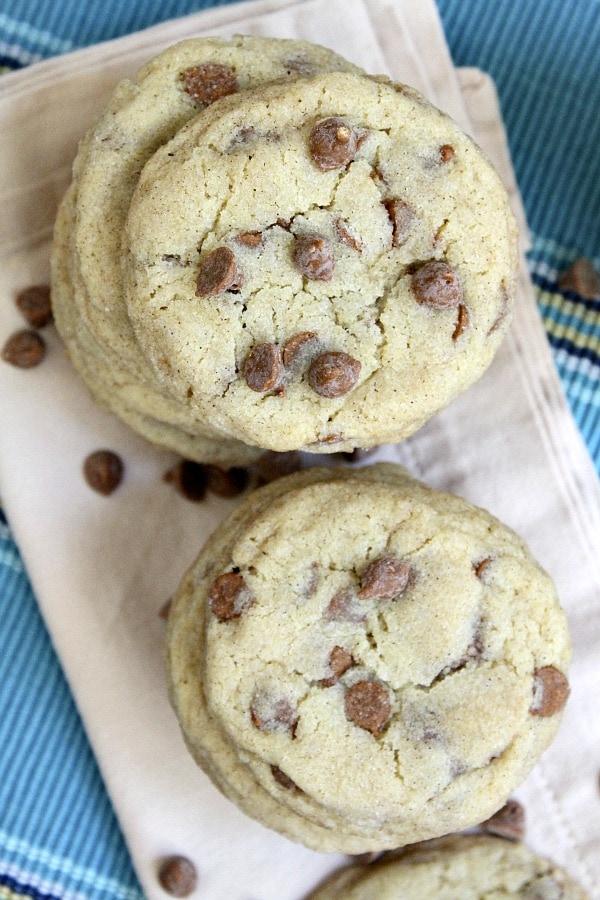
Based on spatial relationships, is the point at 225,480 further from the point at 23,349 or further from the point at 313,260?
the point at 313,260

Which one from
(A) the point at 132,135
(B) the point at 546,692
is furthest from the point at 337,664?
(A) the point at 132,135

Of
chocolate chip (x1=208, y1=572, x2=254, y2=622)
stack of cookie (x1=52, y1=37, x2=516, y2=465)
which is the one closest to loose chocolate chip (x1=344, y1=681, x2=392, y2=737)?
chocolate chip (x1=208, y1=572, x2=254, y2=622)

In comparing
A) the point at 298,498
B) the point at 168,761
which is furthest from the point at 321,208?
the point at 168,761

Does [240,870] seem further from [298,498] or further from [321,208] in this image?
[321,208]

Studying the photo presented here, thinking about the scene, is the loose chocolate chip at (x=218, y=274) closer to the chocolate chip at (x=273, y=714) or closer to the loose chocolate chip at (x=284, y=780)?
the chocolate chip at (x=273, y=714)

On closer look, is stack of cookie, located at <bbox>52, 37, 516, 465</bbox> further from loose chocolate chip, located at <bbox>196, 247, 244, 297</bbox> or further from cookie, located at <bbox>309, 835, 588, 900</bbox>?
cookie, located at <bbox>309, 835, 588, 900</bbox>
